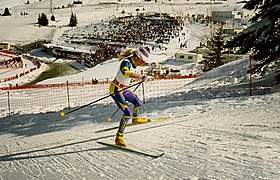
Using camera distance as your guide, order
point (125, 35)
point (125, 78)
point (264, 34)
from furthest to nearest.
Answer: point (125, 35) → point (264, 34) → point (125, 78)

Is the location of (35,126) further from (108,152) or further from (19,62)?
(19,62)

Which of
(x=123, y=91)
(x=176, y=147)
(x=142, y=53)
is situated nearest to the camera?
(x=176, y=147)

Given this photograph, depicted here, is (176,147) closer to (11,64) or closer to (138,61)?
A: (138,61)

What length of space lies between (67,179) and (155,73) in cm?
2301

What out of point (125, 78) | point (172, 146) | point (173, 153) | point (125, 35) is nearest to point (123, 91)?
point (125, 78)

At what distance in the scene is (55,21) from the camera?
83.8m

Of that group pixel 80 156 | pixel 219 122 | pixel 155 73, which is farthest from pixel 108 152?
pixel 155 73

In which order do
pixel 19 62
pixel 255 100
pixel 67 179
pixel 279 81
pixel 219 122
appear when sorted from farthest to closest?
pixel 19 62
pixel 279 81
pixel 255 100
pixel 219 122
pixel 67 179

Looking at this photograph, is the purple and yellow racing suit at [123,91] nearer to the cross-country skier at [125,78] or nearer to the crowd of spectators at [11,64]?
the cross-country skier at [125,78]

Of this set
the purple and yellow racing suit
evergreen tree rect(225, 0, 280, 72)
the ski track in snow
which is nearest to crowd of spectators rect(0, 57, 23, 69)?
the ski track in snow

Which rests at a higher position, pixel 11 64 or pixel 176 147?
pixel 176 147

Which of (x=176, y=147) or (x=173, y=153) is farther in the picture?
(x=176, y=147)

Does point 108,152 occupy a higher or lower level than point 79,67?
higher

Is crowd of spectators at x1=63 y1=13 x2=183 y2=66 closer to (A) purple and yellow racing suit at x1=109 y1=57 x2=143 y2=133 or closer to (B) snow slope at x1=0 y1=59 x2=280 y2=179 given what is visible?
(B) snow slope at x1=0 y1=59 x2=280 y2=179
